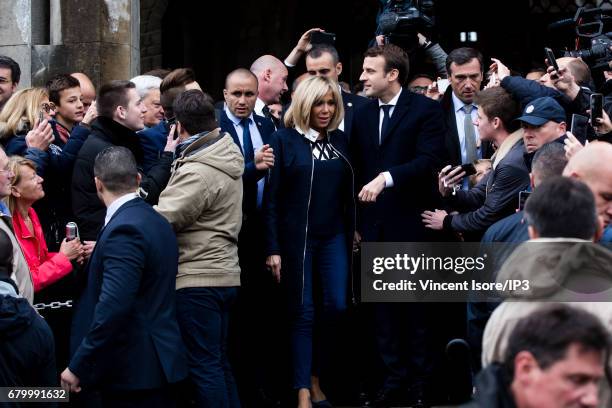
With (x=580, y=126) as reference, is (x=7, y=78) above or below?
above

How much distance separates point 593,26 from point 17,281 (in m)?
3.93

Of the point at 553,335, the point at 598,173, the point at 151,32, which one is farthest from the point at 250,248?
the point at 151,32

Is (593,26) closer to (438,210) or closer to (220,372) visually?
(438,210)

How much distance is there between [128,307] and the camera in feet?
18.3

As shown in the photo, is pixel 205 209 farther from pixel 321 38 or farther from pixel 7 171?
pixel 321 38

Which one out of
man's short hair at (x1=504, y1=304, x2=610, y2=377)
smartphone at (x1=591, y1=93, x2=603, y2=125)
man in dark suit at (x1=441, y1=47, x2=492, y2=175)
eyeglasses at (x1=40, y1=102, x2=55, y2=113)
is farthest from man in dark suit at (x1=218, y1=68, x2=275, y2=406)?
man's short hair at (x1=504, y1=304, x2=610, y2=377)

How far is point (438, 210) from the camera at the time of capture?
7.23 meters

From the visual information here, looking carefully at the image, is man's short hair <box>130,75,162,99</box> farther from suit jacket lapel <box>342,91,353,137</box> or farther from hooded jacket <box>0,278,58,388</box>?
hooded jacket <box>0,278,58,388</box>

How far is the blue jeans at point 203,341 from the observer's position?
20.9 feet

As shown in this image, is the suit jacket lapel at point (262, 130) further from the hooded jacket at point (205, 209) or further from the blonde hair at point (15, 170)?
the blonde hair at point (15, 170)

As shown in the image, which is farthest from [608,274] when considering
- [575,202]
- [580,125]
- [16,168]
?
[16,168]

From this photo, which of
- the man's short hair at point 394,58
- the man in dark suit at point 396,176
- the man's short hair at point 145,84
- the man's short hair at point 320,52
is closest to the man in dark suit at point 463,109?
the man in dark suit at point 396,176

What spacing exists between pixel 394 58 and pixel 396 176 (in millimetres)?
810

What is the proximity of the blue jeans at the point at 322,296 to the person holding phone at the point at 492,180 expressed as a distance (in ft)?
1.91
